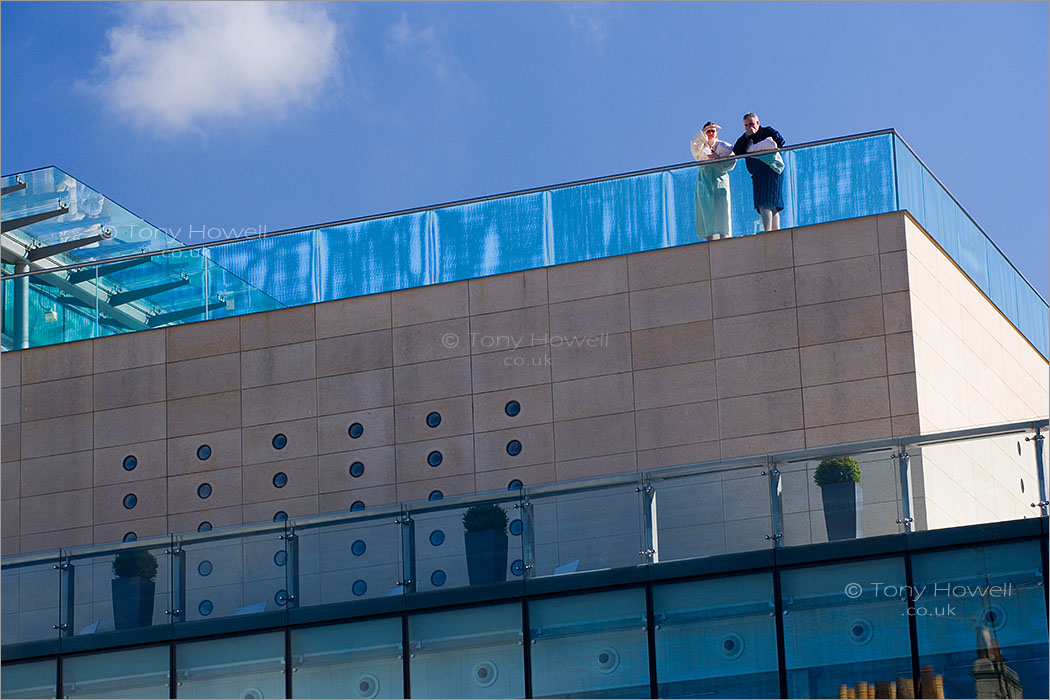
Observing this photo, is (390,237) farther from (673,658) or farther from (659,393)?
(673,658)

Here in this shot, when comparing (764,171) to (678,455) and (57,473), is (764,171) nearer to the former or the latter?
(678,455)

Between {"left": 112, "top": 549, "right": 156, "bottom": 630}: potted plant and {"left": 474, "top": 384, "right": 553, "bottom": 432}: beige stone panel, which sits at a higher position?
{"left": 474, "top": 384, "right": 553, "bottom": 432}: beige stone panel

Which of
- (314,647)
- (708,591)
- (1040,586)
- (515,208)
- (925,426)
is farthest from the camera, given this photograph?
(515,208)

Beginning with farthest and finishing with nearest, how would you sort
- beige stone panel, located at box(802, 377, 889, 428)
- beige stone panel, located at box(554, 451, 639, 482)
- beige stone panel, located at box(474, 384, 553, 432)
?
beige stone panel, located at box(474, 384, 553, 432) → beige stone panel, located at box(554, 451, 639, 482) → beige stone panel, located at box(802, 377, 889, 428)

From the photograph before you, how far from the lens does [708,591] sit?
22.4m

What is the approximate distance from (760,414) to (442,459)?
4788 mm

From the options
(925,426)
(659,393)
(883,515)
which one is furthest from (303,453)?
(883,515)

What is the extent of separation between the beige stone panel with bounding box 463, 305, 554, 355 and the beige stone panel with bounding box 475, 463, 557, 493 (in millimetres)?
1889

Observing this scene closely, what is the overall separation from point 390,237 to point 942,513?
1253cm

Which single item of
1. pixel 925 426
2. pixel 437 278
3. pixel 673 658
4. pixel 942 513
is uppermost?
pixel 437 278

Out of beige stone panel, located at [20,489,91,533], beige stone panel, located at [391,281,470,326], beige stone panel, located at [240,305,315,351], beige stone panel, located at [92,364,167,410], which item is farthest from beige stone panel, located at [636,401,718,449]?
beige stone panel, located at [20,489,91,533]

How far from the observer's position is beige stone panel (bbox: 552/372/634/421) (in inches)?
1160

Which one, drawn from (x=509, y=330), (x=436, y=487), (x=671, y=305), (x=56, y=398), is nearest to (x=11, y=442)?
(x=56, y=398)

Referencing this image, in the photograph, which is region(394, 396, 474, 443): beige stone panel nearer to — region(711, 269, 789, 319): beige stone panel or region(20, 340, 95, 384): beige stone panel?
region(711, 269, 789, 319): beige stone panel
